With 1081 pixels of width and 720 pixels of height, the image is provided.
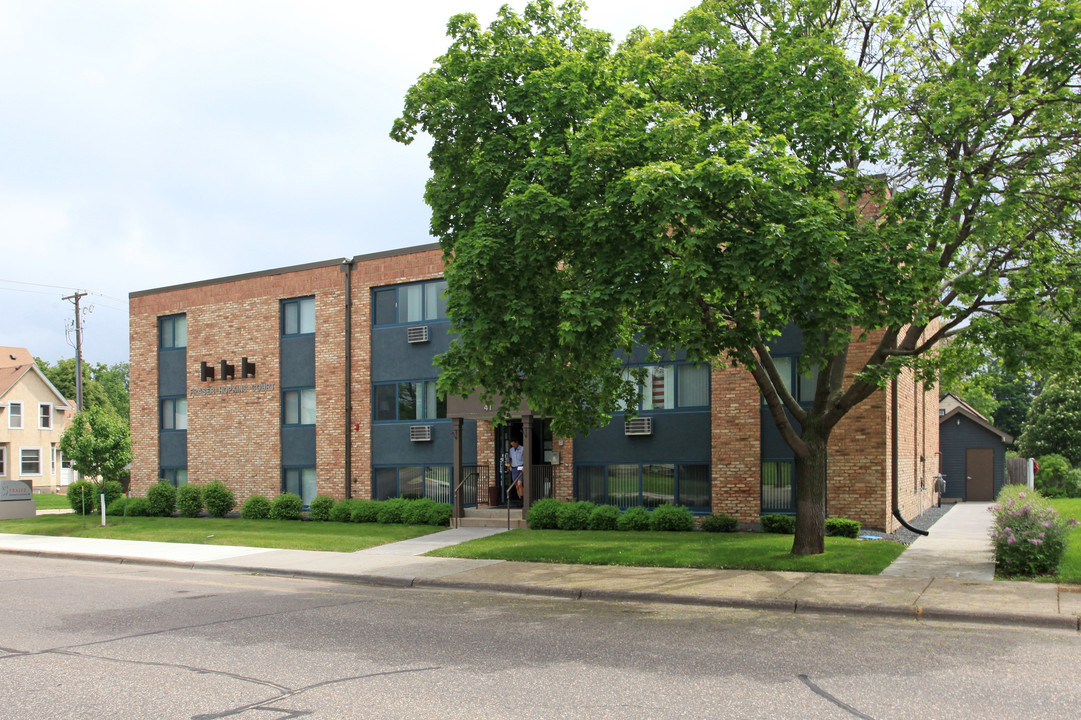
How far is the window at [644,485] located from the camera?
65.4 ft

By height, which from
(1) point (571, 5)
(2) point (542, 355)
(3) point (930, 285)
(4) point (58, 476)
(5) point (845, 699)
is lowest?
(4) point (58, 476)

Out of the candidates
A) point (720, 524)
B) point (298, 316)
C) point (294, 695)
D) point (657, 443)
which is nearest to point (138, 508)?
point (298, 316)

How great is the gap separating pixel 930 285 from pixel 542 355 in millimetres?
5475

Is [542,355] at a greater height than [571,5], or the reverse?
[571,5]

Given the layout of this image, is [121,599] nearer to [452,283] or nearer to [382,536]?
[452,283]

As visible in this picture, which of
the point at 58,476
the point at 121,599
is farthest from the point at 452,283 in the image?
the point at 58,476

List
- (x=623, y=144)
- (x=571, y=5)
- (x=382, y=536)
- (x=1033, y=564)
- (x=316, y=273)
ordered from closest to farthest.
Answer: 1. (x=623, y=144)
2. (x=1033, y=564)
3. (x=571, y=5)
4. (x=382, y=536)
5. (x=316, y=273)

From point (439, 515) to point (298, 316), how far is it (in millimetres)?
8404

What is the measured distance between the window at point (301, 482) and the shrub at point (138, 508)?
5.14 m

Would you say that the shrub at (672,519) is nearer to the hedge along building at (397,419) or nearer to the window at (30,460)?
the hedge along building at (397,419)

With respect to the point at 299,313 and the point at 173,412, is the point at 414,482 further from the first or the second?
the point at 173,412

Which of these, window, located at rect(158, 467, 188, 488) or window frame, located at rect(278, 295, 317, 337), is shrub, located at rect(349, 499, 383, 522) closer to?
window frame, located at rect(278, 295, 317, 337)

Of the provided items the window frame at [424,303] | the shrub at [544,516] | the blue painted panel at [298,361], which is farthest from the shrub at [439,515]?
the blue painted panel at [298,361]

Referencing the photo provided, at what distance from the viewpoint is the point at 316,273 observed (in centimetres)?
2555
